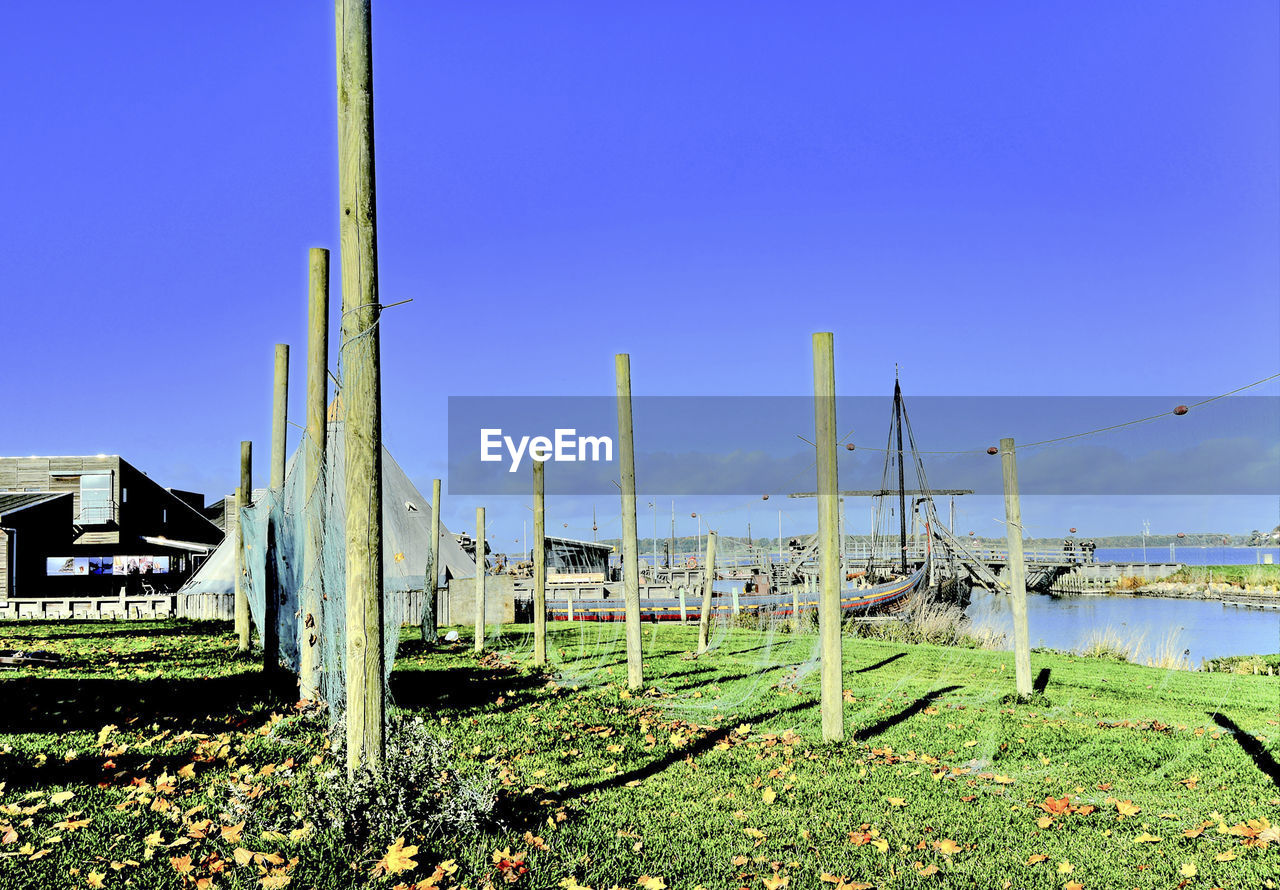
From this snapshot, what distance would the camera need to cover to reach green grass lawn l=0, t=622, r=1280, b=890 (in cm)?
504

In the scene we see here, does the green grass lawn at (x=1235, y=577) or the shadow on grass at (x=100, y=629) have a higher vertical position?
the shadow on grass at (x=100, y=629)

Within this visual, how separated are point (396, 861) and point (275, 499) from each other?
356 inches

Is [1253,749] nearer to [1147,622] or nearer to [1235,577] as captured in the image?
[1147,622]

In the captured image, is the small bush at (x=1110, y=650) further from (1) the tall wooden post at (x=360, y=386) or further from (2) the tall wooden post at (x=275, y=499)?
(1) the tall wooden post at (x=360, y=386)

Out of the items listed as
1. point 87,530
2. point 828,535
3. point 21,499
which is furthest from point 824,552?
point 87,530

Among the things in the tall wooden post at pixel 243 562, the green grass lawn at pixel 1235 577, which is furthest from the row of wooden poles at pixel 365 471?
the green grass lawn at pixel 1235 577

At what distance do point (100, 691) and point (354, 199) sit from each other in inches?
283

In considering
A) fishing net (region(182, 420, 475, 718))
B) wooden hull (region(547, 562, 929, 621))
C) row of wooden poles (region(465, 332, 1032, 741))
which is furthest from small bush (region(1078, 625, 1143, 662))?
fishing net (region(182, 420, 475, 718))

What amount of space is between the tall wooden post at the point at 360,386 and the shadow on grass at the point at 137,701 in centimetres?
328

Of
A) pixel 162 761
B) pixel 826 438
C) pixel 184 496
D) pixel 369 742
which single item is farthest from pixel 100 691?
pixel 184 496

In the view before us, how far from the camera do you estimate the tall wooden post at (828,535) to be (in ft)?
28.0

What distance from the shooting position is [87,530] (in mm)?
34875

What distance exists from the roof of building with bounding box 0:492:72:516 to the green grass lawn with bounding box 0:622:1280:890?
2147cm

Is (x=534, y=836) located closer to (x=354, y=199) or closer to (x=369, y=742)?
(x=369, y=742)
